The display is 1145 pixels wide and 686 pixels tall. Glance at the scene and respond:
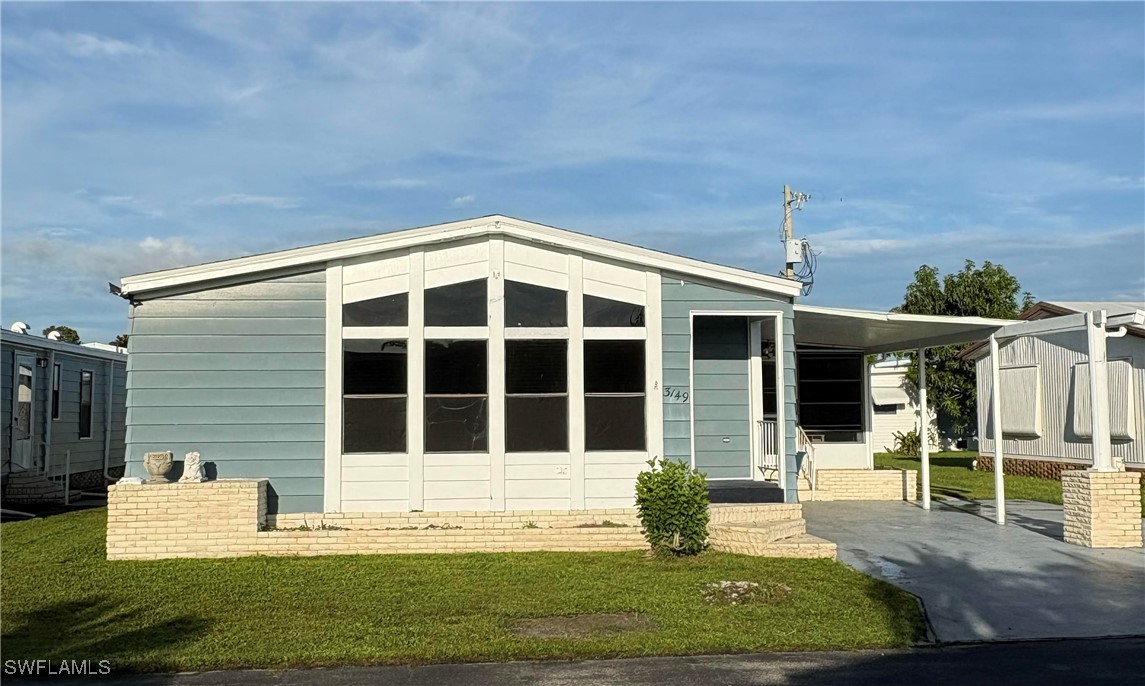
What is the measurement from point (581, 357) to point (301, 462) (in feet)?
12.1

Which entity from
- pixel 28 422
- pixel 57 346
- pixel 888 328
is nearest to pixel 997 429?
pixel 888 328

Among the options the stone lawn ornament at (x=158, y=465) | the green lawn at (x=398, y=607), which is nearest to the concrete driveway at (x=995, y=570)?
the green lawn at (x=398, y=607)

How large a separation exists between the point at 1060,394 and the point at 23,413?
21.5 metres

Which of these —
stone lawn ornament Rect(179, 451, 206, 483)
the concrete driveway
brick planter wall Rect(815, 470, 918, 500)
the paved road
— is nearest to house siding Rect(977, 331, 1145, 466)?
brick planter wall Rect(815, 470, 918, 500)

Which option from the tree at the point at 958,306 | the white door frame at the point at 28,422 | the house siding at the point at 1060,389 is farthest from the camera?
the tree at the point at 958,306

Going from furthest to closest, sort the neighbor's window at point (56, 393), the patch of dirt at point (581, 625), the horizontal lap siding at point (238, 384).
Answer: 1. the neighbor's window at point (56, 393)
2. the horizontal lap siding at point (238, 384)
3. the patch of dirt at point (581, 625)

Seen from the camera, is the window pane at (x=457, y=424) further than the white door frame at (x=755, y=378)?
No

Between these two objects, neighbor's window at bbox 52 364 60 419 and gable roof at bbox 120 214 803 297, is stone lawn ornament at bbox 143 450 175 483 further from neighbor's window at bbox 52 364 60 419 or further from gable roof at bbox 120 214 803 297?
neighbor's window at bbox 52 364 60 419

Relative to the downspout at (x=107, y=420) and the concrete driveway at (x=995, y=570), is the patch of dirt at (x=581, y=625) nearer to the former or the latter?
the concrete driveway at (x=995, y=570)

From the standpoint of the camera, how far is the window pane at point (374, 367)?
12.3 meters

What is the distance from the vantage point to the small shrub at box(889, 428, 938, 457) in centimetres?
3453

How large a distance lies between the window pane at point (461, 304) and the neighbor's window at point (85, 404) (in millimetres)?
10434

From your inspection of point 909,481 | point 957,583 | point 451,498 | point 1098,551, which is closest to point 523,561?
point 451,498

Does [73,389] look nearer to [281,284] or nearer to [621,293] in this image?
[281,284]
